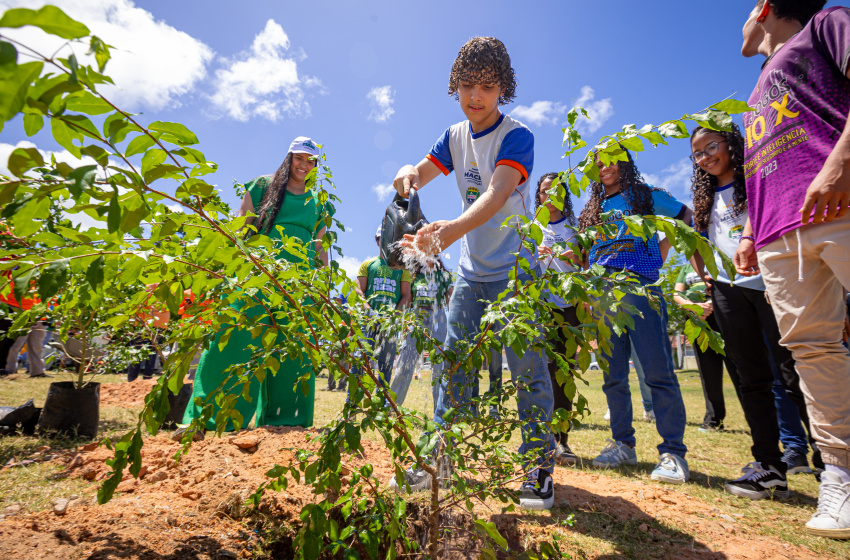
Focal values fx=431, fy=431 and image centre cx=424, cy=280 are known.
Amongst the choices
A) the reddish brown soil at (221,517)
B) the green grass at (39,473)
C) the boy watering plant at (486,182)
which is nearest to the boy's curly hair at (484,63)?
the boy watering plant at (486,182)

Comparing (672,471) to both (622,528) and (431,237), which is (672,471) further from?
(431,237)

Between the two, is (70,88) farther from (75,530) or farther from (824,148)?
(824,148)

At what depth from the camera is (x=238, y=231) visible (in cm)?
109

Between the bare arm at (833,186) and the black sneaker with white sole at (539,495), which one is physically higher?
the bare arm at (833,186)

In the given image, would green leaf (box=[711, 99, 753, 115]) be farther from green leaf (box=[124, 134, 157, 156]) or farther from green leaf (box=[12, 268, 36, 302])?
green leaf (box=[12, 268, 36, 302])

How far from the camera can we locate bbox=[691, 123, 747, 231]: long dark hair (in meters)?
2.96

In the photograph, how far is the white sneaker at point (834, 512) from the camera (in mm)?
1813

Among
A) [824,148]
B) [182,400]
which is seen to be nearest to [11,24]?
[824,148]

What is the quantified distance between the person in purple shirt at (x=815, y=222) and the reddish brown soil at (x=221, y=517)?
50cm

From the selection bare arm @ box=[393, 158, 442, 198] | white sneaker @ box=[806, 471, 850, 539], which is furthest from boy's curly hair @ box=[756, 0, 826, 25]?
white sneaker @ box=[806, 471, 850, 539]

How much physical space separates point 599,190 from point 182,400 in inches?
165

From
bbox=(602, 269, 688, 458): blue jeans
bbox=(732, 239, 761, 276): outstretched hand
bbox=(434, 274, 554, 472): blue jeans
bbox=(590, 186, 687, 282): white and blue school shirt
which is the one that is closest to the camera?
bbox=(434, 274, 554, 472): blue jeans

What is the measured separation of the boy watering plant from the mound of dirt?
479 centimetres

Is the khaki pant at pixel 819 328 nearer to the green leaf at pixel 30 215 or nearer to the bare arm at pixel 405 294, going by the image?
the green leaf at pixel 30 215
